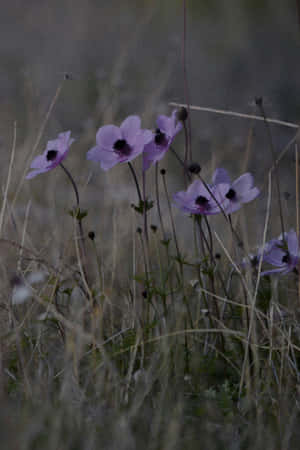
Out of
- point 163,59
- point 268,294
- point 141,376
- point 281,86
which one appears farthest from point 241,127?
point 141,376

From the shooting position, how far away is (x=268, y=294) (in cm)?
117

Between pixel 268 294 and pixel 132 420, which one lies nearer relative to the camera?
pixel 132 420

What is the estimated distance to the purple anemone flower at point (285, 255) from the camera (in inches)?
43.9

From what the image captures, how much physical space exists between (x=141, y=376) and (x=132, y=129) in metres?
0.51

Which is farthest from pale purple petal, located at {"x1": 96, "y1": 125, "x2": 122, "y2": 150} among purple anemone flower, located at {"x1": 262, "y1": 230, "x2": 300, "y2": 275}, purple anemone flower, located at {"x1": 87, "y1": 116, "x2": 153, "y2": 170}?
purple anemone flower, located at {"x1": 262, "y1": 230, "x2": 300, "y2": 275}

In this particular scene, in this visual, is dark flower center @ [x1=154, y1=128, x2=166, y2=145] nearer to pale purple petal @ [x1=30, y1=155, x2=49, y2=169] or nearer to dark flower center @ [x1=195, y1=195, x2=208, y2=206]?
dark flower center @ [x1=195, y1=195, x2=208, y2=206]

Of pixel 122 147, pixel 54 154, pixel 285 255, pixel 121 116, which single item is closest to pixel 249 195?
pixel 285 255

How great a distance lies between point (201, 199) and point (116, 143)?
0.71 ft

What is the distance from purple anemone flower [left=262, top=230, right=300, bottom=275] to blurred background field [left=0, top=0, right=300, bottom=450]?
18 cm

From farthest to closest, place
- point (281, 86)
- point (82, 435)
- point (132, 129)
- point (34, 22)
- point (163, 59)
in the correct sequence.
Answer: point (34, 22)
point (163, 59)
point (281, 86)
point (132, 129)
point (82, 435)

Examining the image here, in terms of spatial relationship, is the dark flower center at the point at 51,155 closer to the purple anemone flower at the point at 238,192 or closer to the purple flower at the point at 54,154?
the purple flower at the point at 54,154

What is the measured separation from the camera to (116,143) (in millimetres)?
1089

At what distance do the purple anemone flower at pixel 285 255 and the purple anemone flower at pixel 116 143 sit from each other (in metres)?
0.38

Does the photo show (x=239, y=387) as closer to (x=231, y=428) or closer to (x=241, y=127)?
(x=231, y=428)
